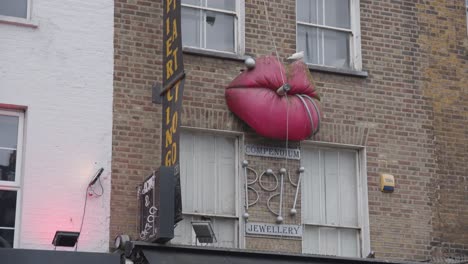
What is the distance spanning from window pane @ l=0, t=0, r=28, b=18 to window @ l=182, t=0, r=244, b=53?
90.1 inches

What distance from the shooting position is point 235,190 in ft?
45.7

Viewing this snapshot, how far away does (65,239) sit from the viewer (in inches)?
478

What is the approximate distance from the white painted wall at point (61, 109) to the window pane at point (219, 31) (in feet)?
5.28

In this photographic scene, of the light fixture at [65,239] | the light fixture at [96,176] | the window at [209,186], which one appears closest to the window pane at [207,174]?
the window at [209,186]

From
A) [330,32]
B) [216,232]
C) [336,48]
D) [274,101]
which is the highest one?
[330,32]

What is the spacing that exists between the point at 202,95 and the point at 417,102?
11.4 feet

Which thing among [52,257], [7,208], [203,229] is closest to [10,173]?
[7,208]

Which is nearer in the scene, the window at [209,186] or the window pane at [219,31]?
the window at [209,186]

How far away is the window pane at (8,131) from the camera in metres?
12.7

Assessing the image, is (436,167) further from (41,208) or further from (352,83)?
(41,208)

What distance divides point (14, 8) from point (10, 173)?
2209 mm

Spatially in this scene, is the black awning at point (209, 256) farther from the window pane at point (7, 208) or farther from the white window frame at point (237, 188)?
the window pane at point (7, 208)

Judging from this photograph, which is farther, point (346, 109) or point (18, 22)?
point (346, 109)

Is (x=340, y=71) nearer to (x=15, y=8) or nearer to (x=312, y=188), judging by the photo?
(x=312, y=188)
